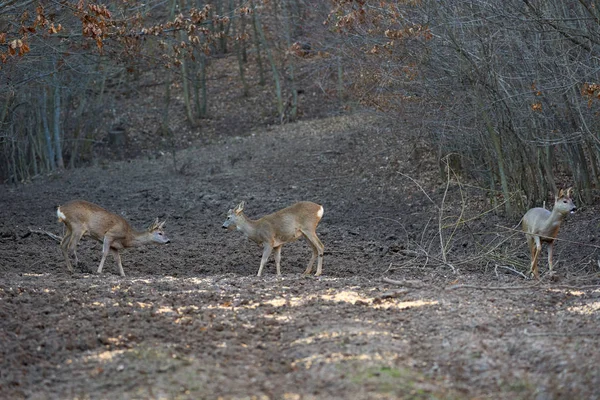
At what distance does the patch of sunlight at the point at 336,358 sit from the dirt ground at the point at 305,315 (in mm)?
24

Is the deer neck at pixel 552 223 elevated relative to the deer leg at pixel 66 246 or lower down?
lower down

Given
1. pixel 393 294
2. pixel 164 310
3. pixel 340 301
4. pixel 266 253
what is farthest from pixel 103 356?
pixel 266 253

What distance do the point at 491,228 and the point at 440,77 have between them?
9.12 ft

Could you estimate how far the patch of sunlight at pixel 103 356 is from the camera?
6875 mm

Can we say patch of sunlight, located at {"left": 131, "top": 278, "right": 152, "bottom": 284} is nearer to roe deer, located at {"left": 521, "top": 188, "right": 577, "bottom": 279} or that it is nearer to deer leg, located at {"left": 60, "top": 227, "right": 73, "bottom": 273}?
deer leg, located at {"left": 60, "top": 227, "right": 73, "bottom": 273}

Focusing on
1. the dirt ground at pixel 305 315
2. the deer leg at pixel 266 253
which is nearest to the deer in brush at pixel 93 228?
the dirt ground at pixel 305 315

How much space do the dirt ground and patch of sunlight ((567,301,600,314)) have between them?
28mm

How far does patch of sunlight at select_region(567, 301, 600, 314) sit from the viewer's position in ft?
27.7

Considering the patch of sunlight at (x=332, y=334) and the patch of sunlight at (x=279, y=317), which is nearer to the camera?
the patch of sunlight at (x=332, y=334)

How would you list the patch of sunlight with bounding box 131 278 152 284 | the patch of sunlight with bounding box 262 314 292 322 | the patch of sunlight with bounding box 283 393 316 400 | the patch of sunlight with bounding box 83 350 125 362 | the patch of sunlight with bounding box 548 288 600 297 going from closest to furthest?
the patch of sunlight with bounding box 283 393 316 400 → the patch of sunlight with bounding box 83 350 125 362 → the patch of sunlight with bounding box 262 314 292 322 → the patch of sunlight with bounding box 548 288 600 297 → the patch of sunlight with bounding box 131 278 152 284

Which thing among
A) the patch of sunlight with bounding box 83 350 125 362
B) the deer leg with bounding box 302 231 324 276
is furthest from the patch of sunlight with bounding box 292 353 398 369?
the deer leg with bounding box 302 231 324 276

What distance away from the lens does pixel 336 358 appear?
6.70 m

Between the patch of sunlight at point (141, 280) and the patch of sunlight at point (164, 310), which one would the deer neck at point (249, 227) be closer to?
the patch of sunlight at point (141, 280)

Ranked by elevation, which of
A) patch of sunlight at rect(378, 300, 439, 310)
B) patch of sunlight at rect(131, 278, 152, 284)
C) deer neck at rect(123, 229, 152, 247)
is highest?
deer neck at rect(123, 229, 152, 247)
